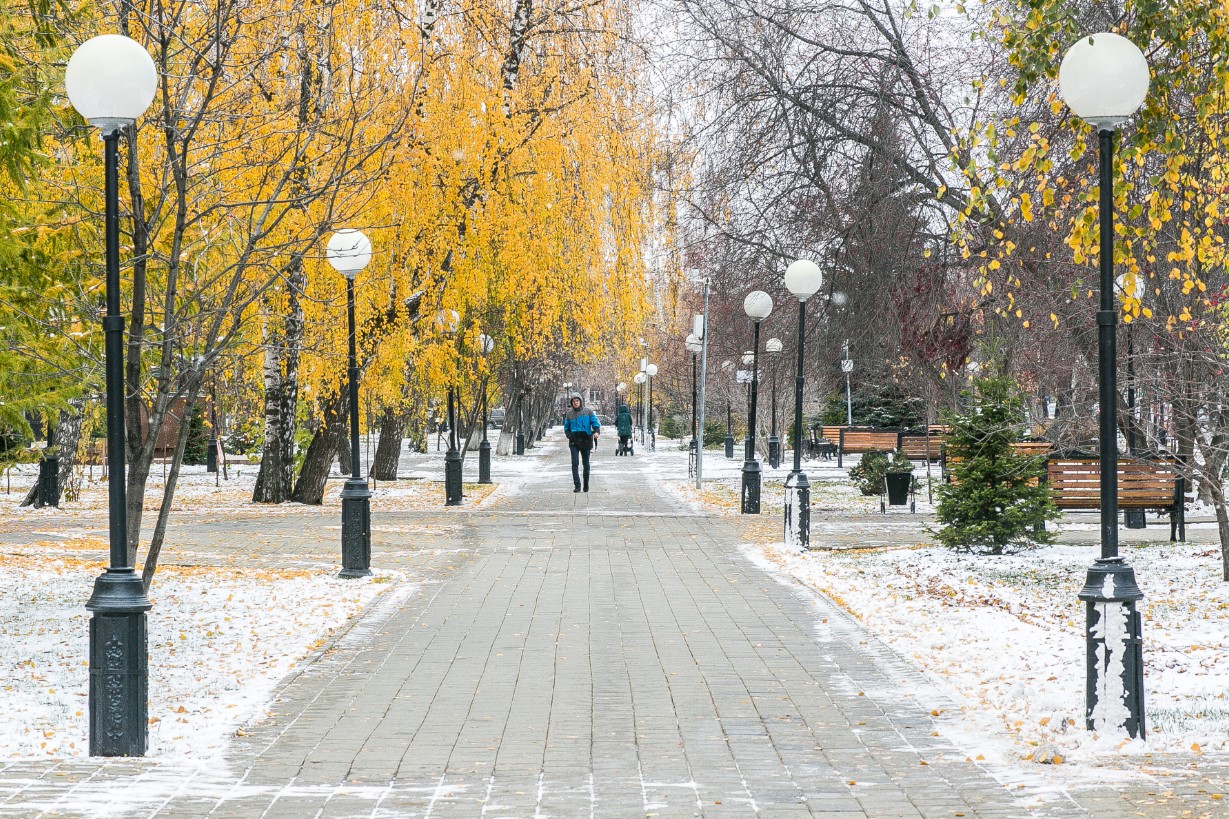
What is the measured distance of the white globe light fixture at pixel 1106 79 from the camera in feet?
21.5

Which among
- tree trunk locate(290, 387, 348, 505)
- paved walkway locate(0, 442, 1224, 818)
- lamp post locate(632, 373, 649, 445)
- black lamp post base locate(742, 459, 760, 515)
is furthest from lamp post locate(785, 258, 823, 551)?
lamp post locate(632, 373, 649, 445)

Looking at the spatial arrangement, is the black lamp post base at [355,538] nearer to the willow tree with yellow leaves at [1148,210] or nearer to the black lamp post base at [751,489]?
the willow tree with yellow leaves at [1148,210]

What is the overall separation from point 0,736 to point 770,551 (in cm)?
981


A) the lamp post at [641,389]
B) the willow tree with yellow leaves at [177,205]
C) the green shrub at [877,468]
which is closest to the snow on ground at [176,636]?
the willow tree with yellow leaves at [177,205]

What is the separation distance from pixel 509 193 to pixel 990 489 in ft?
28.8

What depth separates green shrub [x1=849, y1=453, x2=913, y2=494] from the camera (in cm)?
2298

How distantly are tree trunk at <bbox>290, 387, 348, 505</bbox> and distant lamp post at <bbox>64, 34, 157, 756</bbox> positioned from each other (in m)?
15.5

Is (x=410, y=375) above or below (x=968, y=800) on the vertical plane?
above

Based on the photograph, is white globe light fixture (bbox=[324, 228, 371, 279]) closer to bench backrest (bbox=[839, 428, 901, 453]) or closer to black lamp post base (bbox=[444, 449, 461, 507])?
black lamp post base (bbox=[444, 449, 461, 507])

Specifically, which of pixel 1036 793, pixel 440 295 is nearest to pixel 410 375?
pixel 440 295

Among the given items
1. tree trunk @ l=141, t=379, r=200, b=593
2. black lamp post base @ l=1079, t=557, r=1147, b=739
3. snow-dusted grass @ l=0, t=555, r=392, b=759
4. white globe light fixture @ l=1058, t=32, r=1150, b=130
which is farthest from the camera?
tree trunk @ l=141, t=379, r=200, b=593

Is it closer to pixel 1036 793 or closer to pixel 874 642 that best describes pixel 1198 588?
pixel 874 642

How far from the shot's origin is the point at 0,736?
256 inches

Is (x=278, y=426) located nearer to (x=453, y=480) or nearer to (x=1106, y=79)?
(x=453, y=480)
